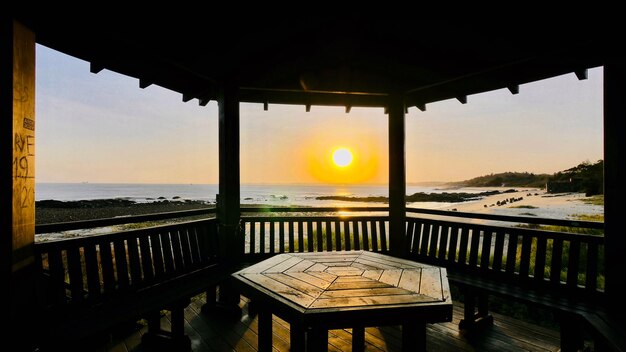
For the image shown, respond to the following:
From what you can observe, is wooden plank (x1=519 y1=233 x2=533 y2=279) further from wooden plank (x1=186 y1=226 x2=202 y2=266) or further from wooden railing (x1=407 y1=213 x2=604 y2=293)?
wooden plank (x1=186 y1=226 x2=202 y2=266)

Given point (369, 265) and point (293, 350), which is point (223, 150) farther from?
point (293, 350)

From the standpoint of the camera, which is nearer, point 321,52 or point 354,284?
point 354,284

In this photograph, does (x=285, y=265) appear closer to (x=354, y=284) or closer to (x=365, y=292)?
(x=354, y=284)

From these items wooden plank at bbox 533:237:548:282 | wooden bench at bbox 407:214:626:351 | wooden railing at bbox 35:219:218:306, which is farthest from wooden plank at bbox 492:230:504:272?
wooden railing at bbox 35:219:218:306

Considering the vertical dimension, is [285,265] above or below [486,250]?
above

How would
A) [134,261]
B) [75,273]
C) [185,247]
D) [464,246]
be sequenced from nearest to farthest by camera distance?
[75,273] < [134,261] < [185,247] < [464,246]

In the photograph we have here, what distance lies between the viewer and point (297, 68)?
3.87 m

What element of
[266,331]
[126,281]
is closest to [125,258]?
[126,281]

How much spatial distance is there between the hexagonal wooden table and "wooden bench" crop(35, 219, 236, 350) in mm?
1053

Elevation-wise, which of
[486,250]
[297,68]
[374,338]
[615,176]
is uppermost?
[297,68]

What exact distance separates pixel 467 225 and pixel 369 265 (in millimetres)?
1925

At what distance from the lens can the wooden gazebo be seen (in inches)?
79.0

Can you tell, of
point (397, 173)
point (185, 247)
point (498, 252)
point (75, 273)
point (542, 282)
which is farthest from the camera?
point (397, 173)

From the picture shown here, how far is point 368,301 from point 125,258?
250 centimetres
